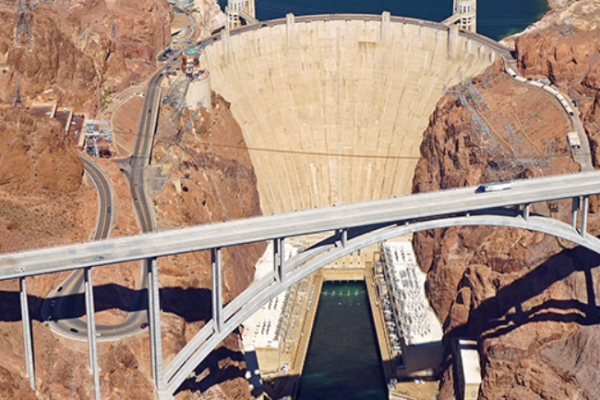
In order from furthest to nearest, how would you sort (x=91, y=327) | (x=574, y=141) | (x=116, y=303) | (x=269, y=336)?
(x=574, y=141), (x=269, y=336), (x=116, y=303), (x=91, y=327)

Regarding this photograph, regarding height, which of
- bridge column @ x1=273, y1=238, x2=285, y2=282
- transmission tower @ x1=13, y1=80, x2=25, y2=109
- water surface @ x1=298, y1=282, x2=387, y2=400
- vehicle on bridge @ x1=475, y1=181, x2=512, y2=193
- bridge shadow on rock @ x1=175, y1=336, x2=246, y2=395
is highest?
transmission tower @ x1=13, y1=80, x2=25, y2=109

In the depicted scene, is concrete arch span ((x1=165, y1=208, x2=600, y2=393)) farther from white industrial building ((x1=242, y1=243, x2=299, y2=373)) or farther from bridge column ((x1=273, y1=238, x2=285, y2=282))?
white industrial building ((x1=242, y1=243, x2=299, y2=373))

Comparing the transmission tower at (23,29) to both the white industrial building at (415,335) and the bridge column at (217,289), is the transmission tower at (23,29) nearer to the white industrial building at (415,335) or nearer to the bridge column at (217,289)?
the bridge column at (217,289)

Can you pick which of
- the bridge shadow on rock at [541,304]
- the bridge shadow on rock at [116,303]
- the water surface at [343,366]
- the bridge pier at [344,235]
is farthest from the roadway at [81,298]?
the bridge shadow on rock at [541,304]

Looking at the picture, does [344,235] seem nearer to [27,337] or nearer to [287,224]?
[287,224]

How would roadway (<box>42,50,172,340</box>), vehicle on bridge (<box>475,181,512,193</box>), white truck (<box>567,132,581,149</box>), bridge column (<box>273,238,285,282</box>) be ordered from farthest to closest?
white truck (<box>567,132,581,149</box>) < vehicle on bridge (<box>475,181,512,193</box>) < roadway (<box>42,50,172,340</box>) < bridge column (<box>273,238,285,282</box>)

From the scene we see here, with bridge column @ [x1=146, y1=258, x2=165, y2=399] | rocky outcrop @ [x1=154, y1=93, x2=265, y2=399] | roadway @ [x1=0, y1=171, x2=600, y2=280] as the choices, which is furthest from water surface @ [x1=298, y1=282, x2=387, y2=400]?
bridge column @ [x1=146, y1=258, x2=165, y2=399]

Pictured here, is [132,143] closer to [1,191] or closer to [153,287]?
[1,191]

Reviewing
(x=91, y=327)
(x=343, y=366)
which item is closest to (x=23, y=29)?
(x=343, y=366)
